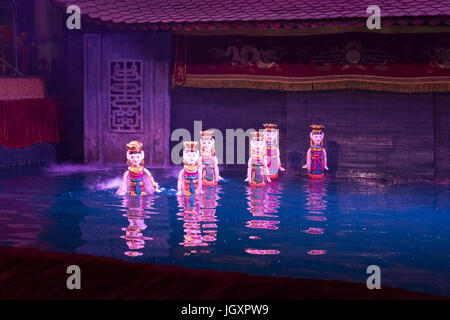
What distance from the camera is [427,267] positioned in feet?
21.9

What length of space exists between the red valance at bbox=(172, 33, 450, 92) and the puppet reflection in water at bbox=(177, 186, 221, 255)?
3.10 m

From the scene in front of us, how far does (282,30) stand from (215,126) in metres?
2.36

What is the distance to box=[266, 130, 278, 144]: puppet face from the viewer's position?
12797mm

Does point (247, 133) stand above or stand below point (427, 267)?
above

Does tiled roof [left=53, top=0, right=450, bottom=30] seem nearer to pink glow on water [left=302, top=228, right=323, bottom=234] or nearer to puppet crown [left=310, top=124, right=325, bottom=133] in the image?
puppet crown [left=310, top=124, right=325, bottom=133]

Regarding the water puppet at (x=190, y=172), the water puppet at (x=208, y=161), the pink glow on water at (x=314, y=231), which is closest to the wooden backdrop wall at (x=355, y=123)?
the water puppet at (x=208, y=161)

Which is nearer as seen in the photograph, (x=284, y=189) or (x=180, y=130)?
(x=284, y=189)

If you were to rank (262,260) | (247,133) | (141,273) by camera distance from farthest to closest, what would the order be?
(247,133), (262,260), (141,273)

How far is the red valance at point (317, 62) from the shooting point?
42.5ft

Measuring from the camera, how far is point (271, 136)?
12.8 m

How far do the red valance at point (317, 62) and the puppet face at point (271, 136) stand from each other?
1233mm

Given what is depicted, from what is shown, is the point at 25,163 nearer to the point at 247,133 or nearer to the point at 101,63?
the point at 101,63

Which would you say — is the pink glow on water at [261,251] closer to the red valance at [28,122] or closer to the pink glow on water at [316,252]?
the pink glow on water at [316,252]

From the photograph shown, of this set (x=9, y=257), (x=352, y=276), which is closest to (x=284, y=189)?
(x=352, y=276)
